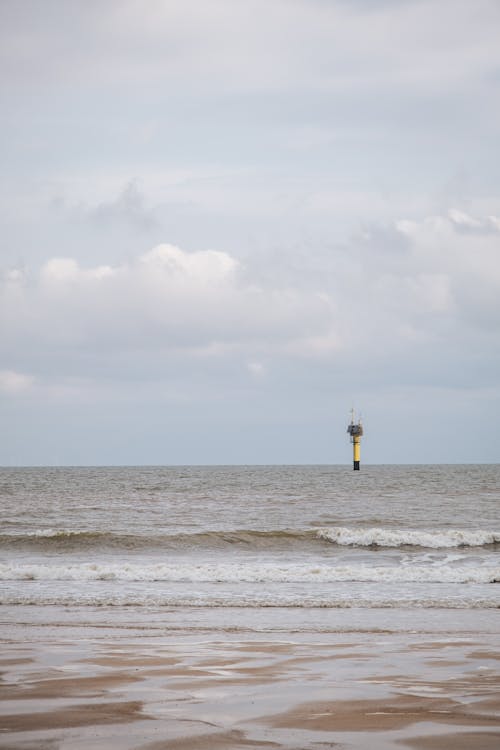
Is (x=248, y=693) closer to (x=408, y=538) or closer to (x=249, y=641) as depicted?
(x=249, y=641)

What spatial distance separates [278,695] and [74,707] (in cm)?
176

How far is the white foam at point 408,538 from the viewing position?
2764cm

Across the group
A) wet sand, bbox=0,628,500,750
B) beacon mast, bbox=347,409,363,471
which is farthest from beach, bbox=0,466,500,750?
beacon mast, bbox=347,409,363,471

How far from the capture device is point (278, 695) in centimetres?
696

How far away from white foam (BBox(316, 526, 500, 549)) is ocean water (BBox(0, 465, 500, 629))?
0.07 m

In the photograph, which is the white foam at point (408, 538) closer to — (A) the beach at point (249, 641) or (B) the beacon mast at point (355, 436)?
(A) the beach at point (249, 641)

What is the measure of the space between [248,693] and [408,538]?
21982 mm

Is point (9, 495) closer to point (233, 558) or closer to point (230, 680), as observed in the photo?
point (233, 558)

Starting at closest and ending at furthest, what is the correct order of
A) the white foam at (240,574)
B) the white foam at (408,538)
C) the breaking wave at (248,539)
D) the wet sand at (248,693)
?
the wet sand at (248,693), the white foam at (240,574), the breaking wave at (248,539), the white foam at (408,538)

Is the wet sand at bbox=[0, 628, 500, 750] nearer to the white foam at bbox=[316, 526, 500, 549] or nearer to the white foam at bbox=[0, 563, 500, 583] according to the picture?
the white foam at bbox=[0, 563, 500, 583]

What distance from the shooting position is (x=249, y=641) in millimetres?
10305

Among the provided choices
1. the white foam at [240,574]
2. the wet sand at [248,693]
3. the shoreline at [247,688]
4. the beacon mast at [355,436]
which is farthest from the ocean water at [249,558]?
the beacon mast at [355,436]

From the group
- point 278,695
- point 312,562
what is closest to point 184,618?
point 278,695

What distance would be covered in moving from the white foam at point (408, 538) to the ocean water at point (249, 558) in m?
0.07
